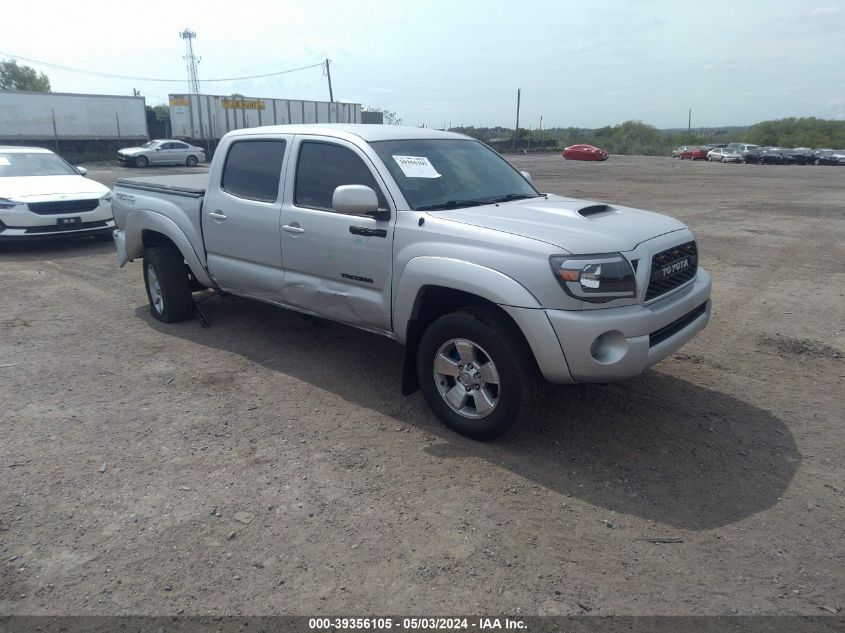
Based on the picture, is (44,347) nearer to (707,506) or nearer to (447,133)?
(447,133)

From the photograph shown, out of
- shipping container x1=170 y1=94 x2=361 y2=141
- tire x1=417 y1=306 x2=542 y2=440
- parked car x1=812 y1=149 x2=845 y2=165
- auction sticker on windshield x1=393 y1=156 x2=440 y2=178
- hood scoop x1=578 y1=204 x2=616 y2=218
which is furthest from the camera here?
parked car x1=812 y1=149 x2=845 y2=165

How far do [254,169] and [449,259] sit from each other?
7.46ft

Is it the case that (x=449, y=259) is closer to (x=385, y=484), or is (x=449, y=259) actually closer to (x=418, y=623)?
(x=385, y=484)

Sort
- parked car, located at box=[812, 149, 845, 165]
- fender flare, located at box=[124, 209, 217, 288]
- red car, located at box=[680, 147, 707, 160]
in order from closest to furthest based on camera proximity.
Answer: fender flare, located at box=[124, 209, 217, 288] < parked car, located at box=[812, 149, 845, 165] < red car, located at box=[680, 147, 707, 160]

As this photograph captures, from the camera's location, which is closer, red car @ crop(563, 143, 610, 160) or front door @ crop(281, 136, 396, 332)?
front door @ crop(281, 136, 396, 332)

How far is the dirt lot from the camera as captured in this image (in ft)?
9.28

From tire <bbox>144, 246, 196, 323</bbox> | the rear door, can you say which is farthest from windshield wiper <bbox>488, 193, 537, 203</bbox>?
tire <bbox>144, 246, 196, 323</bbox>

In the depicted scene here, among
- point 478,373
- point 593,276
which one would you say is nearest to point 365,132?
point 478,373

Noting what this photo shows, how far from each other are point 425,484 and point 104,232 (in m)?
8.95

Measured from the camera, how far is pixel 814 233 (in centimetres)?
1243

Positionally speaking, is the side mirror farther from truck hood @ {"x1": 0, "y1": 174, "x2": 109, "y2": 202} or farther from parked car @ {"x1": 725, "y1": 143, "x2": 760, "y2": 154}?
parked car @ {"x1": 725, "y1": 143, "x2": 760, "y2": 154}

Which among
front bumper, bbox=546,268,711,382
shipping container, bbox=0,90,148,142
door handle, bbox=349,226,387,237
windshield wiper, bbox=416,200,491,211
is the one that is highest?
shipping container, bbox=0,90,148,142

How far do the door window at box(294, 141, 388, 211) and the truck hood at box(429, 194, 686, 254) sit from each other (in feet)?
2.49

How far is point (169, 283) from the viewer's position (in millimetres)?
6355
